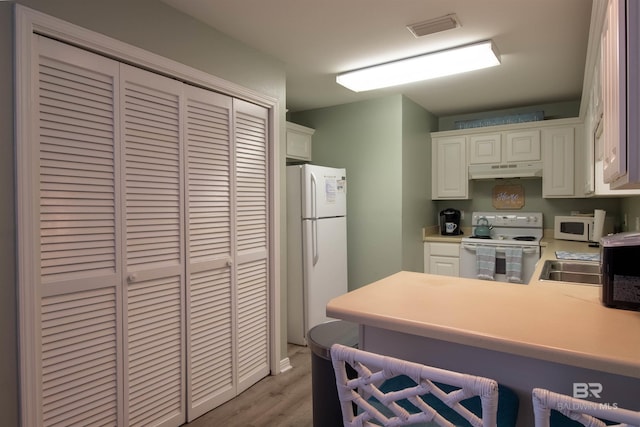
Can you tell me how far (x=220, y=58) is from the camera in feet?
7.89

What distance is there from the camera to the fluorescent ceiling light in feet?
8.50

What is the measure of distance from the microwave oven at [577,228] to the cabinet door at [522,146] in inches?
27.3

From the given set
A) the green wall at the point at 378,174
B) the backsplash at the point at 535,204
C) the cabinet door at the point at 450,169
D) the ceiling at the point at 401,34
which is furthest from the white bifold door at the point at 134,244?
the backsplash at the point at 535,204

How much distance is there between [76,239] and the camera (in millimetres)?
1709

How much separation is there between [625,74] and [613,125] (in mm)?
212

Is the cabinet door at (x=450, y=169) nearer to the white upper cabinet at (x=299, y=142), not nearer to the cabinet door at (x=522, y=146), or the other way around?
the cabinet door at (x=522, y=146)

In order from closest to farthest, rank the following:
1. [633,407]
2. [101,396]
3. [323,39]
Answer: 1. [633,407]
2. [101,396]
3. [323,39]

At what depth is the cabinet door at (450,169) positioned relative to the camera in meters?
4.35

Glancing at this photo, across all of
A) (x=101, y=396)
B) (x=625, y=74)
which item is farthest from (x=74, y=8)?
(x=625, y=74)

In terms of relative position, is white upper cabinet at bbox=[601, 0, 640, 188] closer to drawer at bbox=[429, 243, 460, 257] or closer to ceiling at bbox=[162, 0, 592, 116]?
ceiling at bbox=[162, 0, 592, 116]

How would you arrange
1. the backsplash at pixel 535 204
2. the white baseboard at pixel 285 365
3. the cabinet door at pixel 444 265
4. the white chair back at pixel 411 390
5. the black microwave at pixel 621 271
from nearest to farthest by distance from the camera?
the white chair back at pixel 411 390
the black microwave at pixel 621 271
the white baseboard at pixel 285 365
the backsplash at pixel 535 204
the cabinet door at pixel 444 265

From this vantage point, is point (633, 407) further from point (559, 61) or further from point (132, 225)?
point (559, 61)

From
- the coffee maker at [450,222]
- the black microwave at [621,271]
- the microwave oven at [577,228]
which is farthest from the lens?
the coffee maker at [450,222]

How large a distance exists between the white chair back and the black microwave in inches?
29.4
